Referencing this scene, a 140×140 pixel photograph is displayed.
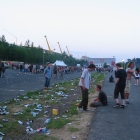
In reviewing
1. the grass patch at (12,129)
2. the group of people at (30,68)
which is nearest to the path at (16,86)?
the grass patch at (12,129)

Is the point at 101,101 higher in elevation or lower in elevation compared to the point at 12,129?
higher

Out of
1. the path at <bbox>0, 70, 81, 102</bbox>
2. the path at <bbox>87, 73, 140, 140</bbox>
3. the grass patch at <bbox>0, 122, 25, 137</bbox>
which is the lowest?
the grass patch at <bbox>0, 122, 25, 137</bbox>

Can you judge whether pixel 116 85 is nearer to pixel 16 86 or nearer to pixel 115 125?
pixel 115 125

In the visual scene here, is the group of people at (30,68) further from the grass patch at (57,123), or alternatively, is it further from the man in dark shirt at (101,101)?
the grass patch at (57,123)

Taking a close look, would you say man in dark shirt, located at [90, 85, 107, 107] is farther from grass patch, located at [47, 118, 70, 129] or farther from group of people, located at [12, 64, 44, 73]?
group of people, located at [12, 64, 44, 73]

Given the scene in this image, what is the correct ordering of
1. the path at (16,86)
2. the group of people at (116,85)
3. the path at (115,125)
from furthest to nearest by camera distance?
the path at (16,86), the group of people at (116,85), the path at (115,125)

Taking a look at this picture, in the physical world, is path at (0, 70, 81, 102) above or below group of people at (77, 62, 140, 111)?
below

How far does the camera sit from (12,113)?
364 inches

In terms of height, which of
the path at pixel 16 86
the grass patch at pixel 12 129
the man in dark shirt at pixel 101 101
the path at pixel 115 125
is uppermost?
the man in dark shirt at pixel 101 101

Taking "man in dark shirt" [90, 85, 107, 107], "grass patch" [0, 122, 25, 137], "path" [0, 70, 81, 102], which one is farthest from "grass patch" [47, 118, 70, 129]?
"path" [0, 70, 81, 102]

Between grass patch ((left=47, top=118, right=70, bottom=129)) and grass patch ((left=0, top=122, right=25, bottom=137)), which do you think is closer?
grass patch ((left=0, top=122, right=25, bottom=137))

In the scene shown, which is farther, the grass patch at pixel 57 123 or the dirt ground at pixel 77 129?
the grass patch at pixel 57 123

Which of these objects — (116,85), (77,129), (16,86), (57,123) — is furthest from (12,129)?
(16,86)

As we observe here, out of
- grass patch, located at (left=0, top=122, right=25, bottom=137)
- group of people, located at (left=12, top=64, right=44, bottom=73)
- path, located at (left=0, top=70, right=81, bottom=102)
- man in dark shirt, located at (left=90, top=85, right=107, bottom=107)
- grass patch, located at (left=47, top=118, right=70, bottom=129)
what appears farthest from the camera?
group of people, located at (left=12, top=64, right=44, bottom=73)
